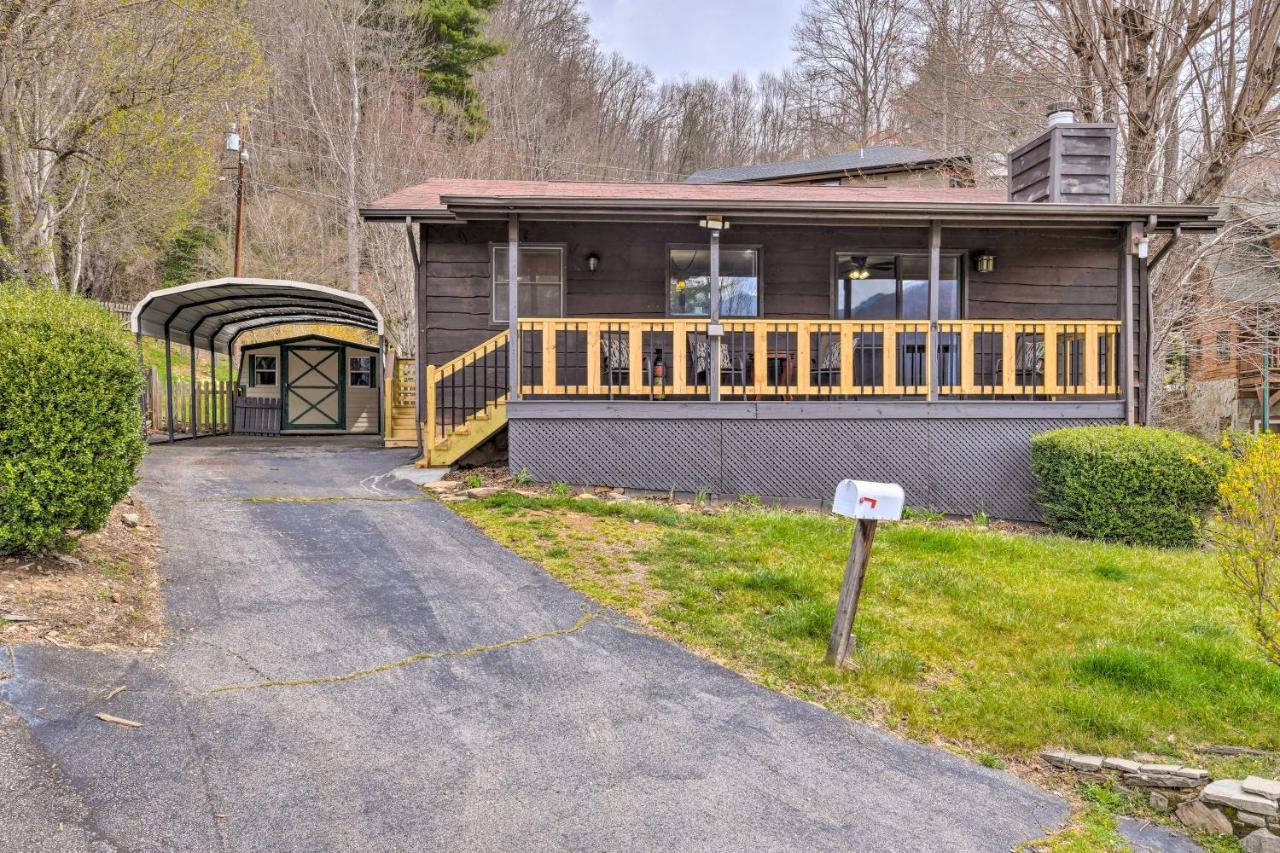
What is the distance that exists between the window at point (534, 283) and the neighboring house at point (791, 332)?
1.2 inches

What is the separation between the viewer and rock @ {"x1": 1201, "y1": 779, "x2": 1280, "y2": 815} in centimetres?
275

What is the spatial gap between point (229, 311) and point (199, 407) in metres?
2.66

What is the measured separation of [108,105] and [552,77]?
2115 centimetres

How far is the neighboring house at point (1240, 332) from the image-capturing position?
12.3m

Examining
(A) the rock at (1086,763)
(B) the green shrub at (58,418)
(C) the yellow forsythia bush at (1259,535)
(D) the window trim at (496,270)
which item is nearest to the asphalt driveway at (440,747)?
(A) the rock at (1086,763)

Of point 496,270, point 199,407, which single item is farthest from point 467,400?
point 199,407

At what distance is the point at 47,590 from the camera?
3824 mm

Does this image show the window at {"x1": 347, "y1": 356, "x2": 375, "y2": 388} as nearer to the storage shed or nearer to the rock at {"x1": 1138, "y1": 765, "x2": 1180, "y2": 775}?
the storage shed

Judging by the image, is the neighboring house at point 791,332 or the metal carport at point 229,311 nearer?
the neighboring house at point 791,332

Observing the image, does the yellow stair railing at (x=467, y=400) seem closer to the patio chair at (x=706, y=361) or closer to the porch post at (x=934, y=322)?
the patio chair at (x=706, y=361)

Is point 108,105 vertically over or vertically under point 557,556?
over

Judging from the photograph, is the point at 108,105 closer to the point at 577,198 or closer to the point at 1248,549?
the point at 577,198

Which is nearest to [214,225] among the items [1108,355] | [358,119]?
[358,119]

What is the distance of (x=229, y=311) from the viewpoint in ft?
42.8
